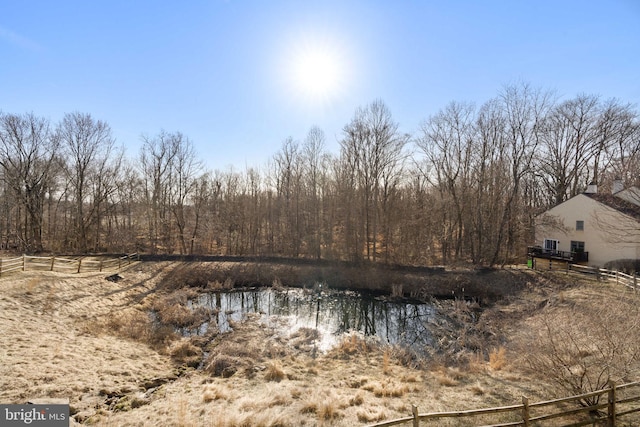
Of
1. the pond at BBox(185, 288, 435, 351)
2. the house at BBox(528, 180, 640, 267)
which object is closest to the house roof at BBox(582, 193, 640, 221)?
the house at BBox(528, 180, 640, 267)

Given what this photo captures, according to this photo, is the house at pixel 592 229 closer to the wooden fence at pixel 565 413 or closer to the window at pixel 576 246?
the window at pixel 576 246

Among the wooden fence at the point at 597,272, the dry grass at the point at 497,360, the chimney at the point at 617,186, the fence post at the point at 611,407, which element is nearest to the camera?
the fence post at the point at 611,407

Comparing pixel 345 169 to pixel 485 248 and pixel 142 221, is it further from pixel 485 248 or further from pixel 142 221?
pixel 142 221

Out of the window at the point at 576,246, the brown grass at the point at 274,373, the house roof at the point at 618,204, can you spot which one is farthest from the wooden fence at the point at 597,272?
the brown grass at the point at 274,373

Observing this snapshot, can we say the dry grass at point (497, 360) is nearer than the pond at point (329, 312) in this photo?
Yes

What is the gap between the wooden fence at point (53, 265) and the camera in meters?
13.8

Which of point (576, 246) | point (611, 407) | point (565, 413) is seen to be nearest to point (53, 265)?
point (565, 413)

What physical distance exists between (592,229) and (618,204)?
225 centimetres

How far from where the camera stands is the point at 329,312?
17219 millimetres

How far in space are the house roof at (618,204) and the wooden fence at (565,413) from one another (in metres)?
18.3

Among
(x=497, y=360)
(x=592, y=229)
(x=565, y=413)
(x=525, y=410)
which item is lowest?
(x=497, y=360)

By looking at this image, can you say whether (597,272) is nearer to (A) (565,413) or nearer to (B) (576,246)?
(B) (576,246)

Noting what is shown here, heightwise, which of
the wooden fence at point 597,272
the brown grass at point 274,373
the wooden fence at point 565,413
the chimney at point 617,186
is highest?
the chimney at point 617,186

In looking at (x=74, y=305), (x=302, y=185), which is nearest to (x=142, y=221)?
(x=302, y=185)
